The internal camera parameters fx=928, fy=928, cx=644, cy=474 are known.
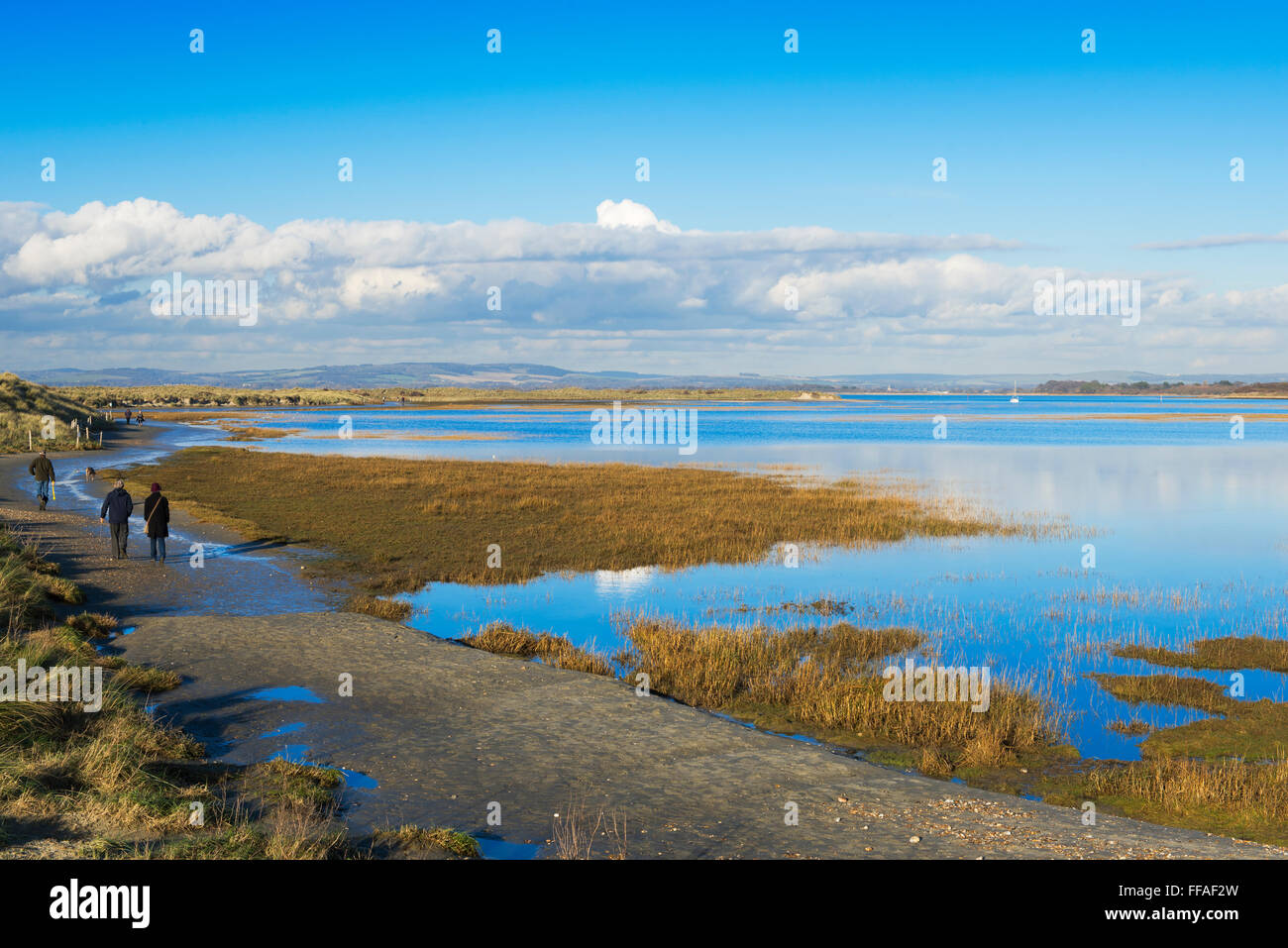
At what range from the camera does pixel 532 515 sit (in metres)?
36.5

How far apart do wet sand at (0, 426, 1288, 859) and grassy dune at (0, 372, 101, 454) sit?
55.8 m

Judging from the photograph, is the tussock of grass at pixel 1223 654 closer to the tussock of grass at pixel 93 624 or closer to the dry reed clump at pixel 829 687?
the dry reed clump at pixel 829 687

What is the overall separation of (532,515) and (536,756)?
25.4 m

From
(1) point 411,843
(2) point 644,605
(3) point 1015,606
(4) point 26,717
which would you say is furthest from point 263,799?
(3) point 1015,606

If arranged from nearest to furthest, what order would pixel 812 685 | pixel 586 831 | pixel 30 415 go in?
pixel 586 831 → pixel 812 685 → pixel 30 415

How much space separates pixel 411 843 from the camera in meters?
8.15

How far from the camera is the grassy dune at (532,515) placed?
91.2 feet

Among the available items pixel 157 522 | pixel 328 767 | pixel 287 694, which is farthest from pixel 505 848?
pixel 157 522

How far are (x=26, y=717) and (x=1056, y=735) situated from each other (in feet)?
41.7

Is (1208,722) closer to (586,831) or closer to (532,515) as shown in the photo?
(586,831)

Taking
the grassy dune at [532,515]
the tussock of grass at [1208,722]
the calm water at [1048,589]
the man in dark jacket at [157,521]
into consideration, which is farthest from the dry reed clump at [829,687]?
the man in dark jacket at [157,521]

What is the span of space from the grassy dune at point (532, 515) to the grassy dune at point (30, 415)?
58.3ft
